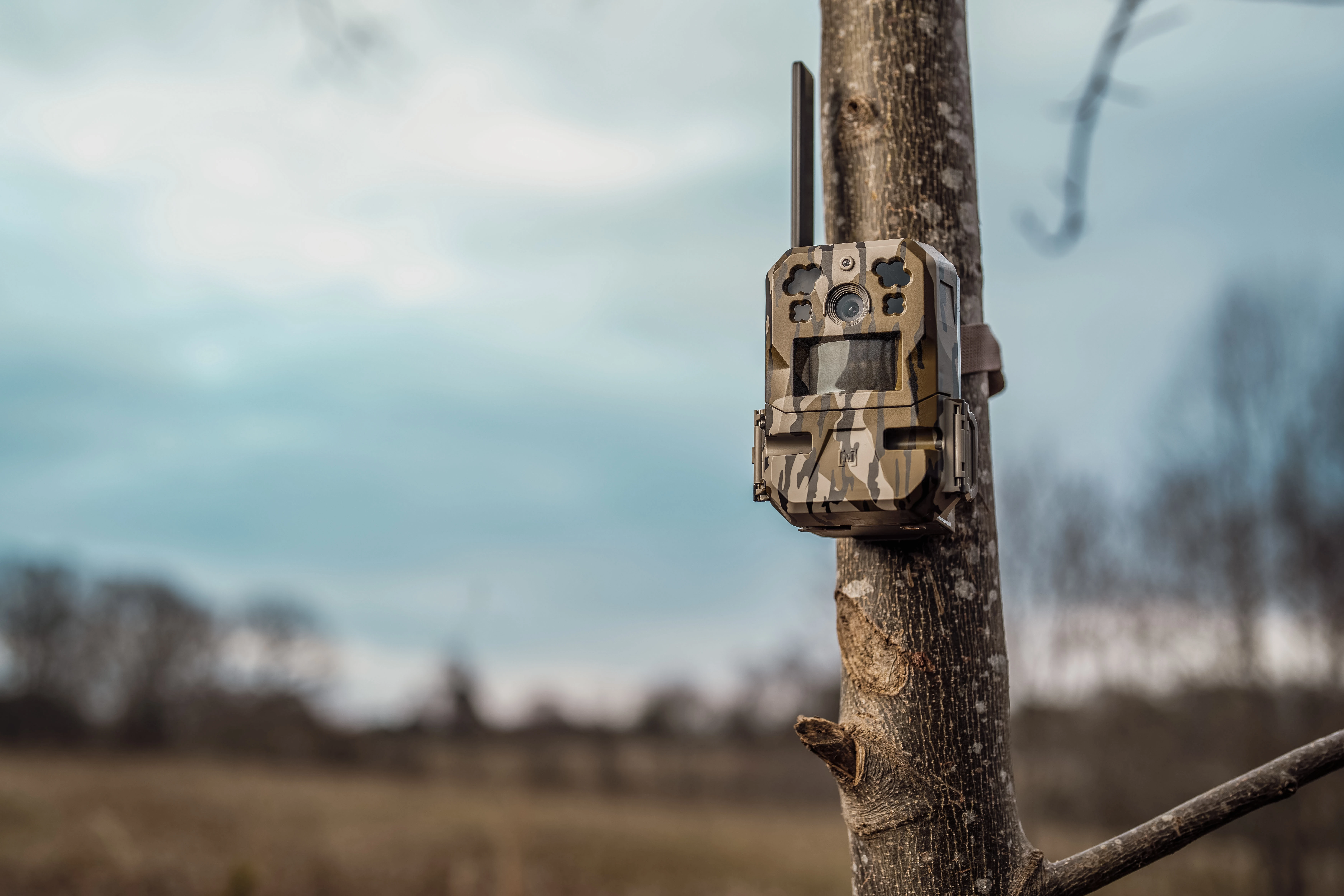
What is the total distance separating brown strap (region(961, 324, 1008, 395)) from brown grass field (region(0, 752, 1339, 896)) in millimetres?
9479

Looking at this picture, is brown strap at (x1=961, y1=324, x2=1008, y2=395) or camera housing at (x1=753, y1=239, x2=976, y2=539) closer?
camera housing at (x1=753, y1=239, x2=976, y2=539)

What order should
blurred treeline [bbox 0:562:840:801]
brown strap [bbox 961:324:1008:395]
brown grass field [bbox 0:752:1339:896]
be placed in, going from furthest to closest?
blurred treeline [bbox 0:562:840:801], brown grass field [bbox 0:752:1339:896], brown strap [bbox 961:324:1008:395]

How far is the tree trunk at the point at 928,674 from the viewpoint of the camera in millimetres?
1192

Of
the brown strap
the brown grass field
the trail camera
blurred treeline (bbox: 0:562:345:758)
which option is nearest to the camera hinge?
the trail camera

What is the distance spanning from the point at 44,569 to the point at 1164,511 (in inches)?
1346

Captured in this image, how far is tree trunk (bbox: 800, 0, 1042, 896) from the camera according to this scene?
1.19 meters

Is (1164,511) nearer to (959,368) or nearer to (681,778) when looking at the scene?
(959,368)

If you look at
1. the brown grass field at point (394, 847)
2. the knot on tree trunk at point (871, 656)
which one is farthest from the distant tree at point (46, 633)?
the knot on tree trunk at point (871, 656)

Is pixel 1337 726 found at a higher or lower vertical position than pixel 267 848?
higher

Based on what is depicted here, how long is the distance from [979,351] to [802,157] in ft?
1.36

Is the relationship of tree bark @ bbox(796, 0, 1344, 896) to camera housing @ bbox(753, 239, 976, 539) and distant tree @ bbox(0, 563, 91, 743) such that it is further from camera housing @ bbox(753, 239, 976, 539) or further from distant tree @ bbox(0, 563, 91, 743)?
distant tree @ bbox(0, 563, 91, 743)

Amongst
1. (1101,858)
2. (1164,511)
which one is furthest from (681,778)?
(1101,858)

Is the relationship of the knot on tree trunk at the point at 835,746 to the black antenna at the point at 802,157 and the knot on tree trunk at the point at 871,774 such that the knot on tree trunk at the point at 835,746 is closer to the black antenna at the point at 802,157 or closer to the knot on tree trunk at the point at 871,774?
the knot on tree trunk at the point at 871,774

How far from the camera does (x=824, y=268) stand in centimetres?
121
